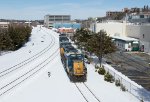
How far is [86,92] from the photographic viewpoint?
32250 mm

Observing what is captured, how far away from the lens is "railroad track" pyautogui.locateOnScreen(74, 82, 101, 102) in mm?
29095

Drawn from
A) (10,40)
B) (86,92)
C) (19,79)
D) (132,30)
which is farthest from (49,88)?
(132,30)

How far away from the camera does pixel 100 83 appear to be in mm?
36938

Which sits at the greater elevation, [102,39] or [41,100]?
[102,39]

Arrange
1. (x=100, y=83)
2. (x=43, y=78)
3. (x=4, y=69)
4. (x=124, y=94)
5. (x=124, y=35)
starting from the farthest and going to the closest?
(x=124, y=35) → (x=4, y=69) → (x=43, y=78) → (x=100, y=83) → (x=124, y=94)

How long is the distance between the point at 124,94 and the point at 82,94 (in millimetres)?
4300

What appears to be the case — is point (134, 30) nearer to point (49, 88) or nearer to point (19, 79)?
point (19, 79)

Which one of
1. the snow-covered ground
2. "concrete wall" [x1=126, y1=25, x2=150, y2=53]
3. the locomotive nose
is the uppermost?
"concrete wall" [x1=126, y1=25, x2=150, y2=53]

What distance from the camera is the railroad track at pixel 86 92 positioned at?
1145 inches

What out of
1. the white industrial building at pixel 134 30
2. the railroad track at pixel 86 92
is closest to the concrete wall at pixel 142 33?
the white industrial building at pixel 134 30

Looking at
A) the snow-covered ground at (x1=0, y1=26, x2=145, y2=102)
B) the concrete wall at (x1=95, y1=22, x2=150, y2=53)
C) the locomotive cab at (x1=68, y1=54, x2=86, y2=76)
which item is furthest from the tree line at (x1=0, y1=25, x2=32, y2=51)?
the locomotive cab at (x1=68, y1=54, x2=86, y2=76)

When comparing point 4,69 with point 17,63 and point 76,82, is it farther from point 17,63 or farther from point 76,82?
point 76,82

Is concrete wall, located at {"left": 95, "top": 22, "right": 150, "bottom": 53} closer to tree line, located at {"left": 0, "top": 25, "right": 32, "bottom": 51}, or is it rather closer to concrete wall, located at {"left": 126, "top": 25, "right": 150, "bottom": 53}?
concrete wall, located at {"left": 126, "top": 25, "right": 150, "bottom": 53}

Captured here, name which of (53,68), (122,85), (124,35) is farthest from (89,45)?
(124,35)
